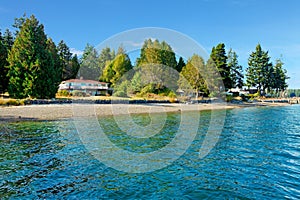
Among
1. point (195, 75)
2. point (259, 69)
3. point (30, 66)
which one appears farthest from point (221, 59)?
point (30, 66)

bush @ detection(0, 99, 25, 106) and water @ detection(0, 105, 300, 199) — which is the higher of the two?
bush @ detection(0, 99, 25, 106)

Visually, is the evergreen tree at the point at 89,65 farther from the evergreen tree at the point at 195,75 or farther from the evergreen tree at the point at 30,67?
the evergreen tree at the point at 30,67

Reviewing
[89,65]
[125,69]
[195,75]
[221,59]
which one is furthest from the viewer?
[89,65]

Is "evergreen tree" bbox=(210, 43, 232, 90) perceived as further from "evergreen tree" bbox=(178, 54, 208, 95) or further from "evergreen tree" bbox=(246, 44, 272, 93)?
"evergreen tree" bbox=(246, 44, 272, 93)

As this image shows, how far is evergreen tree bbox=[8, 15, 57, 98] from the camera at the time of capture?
41.9 meters

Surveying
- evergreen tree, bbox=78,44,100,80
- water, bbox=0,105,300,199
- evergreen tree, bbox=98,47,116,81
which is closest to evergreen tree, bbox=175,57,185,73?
evergreen tree, bbox=78,44,100,80

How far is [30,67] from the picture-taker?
42.2 meters

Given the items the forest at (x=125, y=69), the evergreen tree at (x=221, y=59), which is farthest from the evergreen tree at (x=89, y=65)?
the evergreen tree at (x=221, y=59)

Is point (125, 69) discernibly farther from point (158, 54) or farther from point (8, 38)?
point (8, 38)

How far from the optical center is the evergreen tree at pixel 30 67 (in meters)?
41.9

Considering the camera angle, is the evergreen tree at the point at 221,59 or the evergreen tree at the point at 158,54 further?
the evergreen tree at the point at 158,54

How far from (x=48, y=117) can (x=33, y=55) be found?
18.9 m

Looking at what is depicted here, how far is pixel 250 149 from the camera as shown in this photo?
51.7 feet

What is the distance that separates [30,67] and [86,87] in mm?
31687
